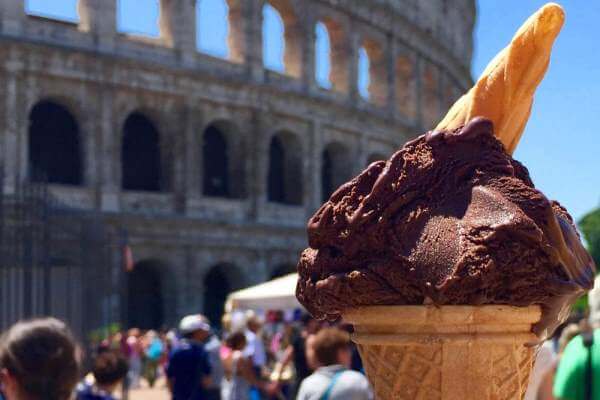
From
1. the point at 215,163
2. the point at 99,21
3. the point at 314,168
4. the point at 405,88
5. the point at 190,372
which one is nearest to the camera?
the point at 190,372

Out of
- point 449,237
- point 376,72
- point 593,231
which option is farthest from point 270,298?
point 593,231

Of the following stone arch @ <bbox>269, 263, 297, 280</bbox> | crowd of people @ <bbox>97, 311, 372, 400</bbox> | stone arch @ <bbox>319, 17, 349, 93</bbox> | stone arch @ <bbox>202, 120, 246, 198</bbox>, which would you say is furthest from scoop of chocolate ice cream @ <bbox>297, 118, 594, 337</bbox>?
stone arch @ <bbox>319, 17, 349, 93</bbox>

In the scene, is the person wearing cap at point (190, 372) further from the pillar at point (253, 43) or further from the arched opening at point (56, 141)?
the pillar at point (253, 43)

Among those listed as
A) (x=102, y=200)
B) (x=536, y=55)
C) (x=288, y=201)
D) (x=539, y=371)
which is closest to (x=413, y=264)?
(x=536, y=55)

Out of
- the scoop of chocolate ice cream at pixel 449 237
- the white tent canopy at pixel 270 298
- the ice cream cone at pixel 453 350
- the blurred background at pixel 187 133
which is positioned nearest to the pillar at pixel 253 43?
the blurred background at pixel 187 133

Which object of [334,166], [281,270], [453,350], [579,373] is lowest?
[281,270]

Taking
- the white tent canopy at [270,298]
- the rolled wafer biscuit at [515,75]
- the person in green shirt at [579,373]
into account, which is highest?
the rolled wafer biscuit at [515,75]

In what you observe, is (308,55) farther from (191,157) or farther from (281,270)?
(281,270)
